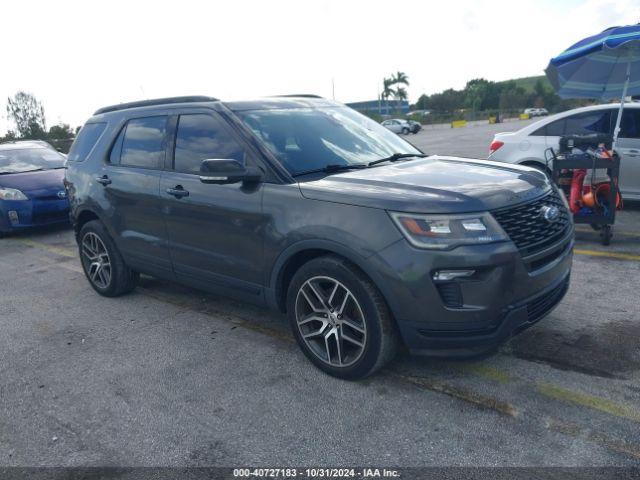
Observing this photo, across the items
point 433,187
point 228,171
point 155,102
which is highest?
point 155,102

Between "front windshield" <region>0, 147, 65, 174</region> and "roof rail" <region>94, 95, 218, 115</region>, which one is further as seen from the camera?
"front windshield" <region>0, 147, 65, 174</region>

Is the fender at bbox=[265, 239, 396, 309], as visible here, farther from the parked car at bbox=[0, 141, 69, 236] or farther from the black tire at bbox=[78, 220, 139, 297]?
the parked car at bbox=[0, 141, 69, 236]

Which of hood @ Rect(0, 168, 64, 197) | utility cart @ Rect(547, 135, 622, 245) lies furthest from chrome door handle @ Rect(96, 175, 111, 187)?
utility cart @ Rect(547, 135, 622, 245)

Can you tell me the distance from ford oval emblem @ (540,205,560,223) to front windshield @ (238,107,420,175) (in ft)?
4.27

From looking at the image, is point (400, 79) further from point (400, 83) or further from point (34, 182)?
point (34, 182)

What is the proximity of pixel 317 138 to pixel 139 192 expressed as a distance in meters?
1.69

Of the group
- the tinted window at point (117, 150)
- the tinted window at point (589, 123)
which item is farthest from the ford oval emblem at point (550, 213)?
the tinted window at point (589, 123)

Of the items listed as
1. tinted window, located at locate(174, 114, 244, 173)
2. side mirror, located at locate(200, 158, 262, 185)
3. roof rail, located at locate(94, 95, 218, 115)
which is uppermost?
roof rail, located at locate(94, 95, 218, 115)

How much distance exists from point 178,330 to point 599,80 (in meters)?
7.63

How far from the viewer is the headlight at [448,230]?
291cm

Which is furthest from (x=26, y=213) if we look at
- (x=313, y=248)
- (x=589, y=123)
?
(x=589, y=123)

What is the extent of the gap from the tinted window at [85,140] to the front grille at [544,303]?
4.30 metres

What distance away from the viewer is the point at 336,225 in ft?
10.5

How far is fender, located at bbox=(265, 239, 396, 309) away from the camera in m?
3.07
